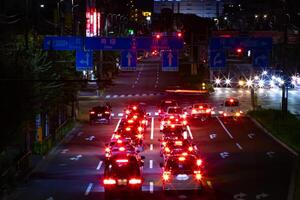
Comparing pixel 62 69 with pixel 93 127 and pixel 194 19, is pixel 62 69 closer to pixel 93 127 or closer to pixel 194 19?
pixel 93 127

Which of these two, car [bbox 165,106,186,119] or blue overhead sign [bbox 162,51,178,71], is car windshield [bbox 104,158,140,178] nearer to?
blue overhead sign [bbox 162,51,178,71]

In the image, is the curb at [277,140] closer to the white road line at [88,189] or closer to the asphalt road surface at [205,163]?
the asphalt road surface at [205,163]

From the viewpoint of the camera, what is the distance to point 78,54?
48062 mm

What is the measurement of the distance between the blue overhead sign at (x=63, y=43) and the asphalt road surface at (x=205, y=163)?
21.3ft

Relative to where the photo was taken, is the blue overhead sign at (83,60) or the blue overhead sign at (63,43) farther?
the blue overhead sign at (83,60)

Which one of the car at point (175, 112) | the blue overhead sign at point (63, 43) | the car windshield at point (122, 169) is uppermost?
the blue overhead sign at point (63, 43)

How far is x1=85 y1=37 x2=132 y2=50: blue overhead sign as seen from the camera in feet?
155

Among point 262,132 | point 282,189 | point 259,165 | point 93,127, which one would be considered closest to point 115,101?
point 93,127

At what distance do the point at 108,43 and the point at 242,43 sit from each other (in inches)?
353

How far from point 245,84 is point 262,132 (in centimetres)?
5469

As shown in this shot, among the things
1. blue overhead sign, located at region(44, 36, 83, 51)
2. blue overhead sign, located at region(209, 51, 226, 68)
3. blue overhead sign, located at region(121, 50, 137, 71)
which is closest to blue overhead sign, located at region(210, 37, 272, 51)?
blue overhead sign, located at region(209, 51, 226, 68)

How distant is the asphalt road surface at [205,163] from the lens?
29.3 metres

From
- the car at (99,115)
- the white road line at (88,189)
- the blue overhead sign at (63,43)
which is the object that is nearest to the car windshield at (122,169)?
the white road line at (88,189)

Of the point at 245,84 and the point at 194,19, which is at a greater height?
the point at 194,19
